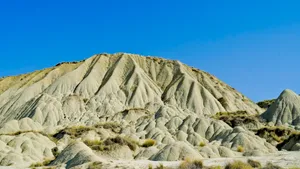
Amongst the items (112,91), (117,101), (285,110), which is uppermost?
(112,91)

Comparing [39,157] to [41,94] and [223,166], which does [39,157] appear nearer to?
[223,166]

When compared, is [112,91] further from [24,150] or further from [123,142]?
[123,142]

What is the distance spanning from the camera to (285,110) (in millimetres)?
79938

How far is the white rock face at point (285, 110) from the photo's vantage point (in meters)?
78.4

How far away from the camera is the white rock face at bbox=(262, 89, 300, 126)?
7844 cm

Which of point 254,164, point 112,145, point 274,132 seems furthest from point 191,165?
point 274,132

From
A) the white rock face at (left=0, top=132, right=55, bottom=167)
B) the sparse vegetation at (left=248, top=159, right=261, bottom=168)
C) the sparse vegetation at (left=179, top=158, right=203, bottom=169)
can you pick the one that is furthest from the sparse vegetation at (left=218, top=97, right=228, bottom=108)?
the sparse vegetation at (left=179, top=158, right=203, bottom=169)

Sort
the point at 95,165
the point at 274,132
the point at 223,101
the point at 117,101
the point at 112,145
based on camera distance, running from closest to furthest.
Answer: the point at 95,165 → the point at 112,145 → the point at 274,132 → the point at 117,101 → the point at 223,101

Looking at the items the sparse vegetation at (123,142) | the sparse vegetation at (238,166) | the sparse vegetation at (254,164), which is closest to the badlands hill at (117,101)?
the sparse vegetation at (123,142)

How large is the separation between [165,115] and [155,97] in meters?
23.2

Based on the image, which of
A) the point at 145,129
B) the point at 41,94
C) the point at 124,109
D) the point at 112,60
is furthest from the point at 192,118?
the point at 112,60

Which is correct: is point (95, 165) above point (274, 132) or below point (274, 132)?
below

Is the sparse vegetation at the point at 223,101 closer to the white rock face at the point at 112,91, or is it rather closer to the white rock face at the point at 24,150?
the white rock face at the point at 112,91

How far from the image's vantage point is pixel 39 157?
159 ft
